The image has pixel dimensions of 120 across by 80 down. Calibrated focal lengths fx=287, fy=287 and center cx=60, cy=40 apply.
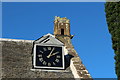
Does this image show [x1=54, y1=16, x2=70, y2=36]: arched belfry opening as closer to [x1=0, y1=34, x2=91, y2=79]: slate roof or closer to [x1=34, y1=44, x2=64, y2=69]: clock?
[x1=0, y1=34, x2=91, y2=79]: slate roof

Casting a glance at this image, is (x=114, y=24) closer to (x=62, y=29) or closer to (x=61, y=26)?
(x=62, y=29)

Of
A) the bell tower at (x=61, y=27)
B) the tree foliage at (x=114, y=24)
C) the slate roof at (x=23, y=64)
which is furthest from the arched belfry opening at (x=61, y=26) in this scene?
the tree foliage at (x=114, y=24)

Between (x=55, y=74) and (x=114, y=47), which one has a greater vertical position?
(x=114, y=47)

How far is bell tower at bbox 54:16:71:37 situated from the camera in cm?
2244

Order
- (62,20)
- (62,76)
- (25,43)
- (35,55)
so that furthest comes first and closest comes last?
(62,20)
(25,43)
(35,55)
(62,76)

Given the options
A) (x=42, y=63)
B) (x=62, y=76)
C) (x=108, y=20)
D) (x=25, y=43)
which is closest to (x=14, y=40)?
(x=25, y=43)

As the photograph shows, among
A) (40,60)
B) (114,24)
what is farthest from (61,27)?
(114,24)

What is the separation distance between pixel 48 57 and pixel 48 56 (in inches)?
2.7

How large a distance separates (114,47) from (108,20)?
1.87 meters

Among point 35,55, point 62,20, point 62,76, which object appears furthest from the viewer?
point 62,20

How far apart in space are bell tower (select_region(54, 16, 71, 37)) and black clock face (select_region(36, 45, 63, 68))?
383 centimetres

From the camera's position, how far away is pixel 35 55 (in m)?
18.1

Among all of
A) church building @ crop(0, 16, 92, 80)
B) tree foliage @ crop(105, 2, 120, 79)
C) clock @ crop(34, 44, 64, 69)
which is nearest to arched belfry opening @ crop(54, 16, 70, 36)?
church building @ crop(0, 16, 92, 80)

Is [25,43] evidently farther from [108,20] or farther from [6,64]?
[108,20]
